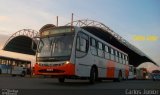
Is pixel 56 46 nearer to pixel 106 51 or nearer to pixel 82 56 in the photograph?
pixel 82 56

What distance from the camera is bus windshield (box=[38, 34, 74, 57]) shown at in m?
14.9

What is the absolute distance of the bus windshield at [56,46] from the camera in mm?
14930

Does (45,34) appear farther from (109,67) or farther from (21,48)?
(21,48)

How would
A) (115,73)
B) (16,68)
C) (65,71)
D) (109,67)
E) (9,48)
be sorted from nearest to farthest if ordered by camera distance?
1. (65,71)
2. (109,67)
3. (115,73)
4. (16,68)
5. (9,48)

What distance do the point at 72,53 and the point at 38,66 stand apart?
6.51ft

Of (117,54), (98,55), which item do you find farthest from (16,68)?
(98,55)

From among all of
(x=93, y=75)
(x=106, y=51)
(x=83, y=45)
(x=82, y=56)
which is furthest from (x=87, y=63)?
(x=106, y=51)

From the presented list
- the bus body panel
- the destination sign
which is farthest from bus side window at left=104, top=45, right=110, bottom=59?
the destination sign

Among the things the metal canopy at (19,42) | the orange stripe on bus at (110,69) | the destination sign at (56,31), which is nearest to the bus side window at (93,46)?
the destination sign at (56,31)

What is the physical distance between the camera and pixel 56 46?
15.2m

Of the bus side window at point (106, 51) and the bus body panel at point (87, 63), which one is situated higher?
the bus side window at point (106, 51)

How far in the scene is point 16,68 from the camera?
40844 millimetres

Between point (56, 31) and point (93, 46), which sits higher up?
point (56, 31)

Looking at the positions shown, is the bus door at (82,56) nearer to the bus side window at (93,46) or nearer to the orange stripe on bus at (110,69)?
the bus side window at (93,46)
